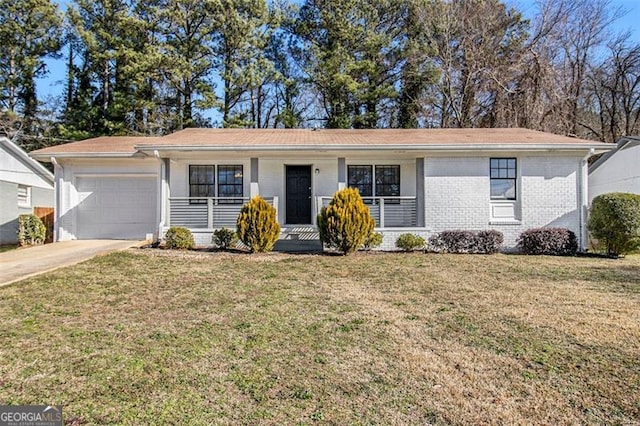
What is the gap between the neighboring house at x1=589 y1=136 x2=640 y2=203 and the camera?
1420cm

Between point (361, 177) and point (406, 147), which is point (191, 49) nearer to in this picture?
point (361, 177)

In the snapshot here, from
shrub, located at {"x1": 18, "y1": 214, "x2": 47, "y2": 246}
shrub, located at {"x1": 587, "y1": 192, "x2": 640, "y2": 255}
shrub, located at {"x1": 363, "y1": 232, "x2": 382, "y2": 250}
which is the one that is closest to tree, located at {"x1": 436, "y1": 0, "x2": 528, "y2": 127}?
shrub, located at {"x1": 587, "y1": 192, "x2": 640, "y2": 255}

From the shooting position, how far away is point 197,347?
3.98 metres

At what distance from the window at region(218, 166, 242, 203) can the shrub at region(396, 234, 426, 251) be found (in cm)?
537

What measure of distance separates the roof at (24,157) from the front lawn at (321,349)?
30.1ft

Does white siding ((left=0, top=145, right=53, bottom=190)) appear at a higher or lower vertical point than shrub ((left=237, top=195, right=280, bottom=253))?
higher

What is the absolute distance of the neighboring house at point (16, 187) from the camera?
517 inches

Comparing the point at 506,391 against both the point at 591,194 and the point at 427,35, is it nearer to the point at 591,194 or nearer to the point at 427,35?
the point at 591,194

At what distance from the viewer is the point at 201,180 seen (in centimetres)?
1263

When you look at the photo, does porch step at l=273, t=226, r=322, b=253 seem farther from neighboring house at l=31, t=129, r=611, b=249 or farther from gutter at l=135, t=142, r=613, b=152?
gutter at l=135, t=142, r=613, b=152

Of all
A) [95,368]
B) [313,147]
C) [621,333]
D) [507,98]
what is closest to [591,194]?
[507,98]

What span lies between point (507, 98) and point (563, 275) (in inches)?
608

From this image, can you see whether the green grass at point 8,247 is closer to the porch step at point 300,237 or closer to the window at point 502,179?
the porch step at point 300,237

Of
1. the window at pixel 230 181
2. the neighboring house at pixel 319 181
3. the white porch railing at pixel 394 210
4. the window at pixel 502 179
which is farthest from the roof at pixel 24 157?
the window at pixel 502 179
